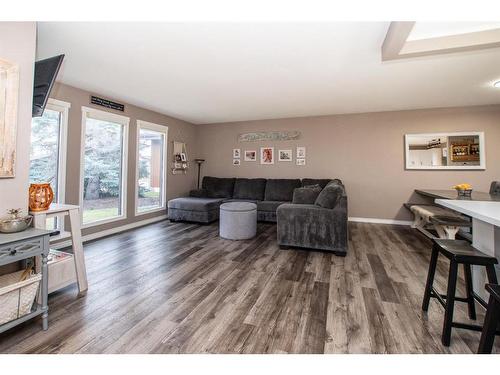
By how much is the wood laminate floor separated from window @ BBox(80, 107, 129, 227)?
0.92 m

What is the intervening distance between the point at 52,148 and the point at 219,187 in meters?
3.27

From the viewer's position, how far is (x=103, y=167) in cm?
392

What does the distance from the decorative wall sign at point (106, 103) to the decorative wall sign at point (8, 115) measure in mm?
2193

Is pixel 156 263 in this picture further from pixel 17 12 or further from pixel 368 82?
pixel 368 82

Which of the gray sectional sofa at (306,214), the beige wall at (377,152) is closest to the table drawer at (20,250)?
the gray sectional sofa at (306,214)

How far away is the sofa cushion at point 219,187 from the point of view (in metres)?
5.62

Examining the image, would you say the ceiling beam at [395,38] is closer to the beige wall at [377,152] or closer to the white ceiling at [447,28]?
the white ceiling at [447,28]

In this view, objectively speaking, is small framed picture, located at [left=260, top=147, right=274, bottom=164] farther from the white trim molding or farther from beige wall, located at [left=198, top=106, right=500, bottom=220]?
the white trim molding

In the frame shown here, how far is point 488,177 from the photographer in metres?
4.29

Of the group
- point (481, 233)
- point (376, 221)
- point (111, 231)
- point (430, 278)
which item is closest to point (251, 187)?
point (376, 221)

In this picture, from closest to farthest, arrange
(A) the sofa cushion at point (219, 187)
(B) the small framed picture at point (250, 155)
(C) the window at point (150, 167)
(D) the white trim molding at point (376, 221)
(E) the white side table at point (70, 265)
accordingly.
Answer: (E) the white side table at point (70, 265) → (C) the window at point (150, 167) → (D) the white trim molding at point (376, 221) → (A) the sofa cushion at point (219, 187) → (B) the small framed picture at point (250, 155)

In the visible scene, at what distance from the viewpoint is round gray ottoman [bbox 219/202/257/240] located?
3.62 m

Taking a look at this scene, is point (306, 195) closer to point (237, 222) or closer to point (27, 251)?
point (237, 222)

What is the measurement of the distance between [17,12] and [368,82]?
3582 millimetres
